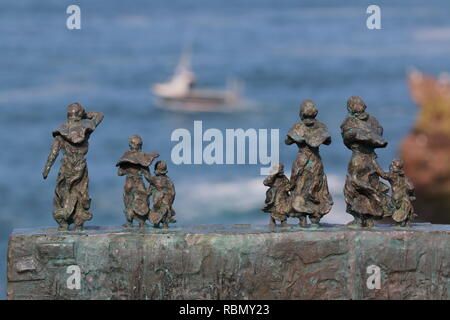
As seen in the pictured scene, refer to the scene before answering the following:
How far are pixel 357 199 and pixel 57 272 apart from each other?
9.49 feet

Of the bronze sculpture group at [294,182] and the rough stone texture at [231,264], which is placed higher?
the bronze sculpture group at [294,182]

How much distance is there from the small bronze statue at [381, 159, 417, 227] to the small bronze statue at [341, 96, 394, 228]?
7 centimetres

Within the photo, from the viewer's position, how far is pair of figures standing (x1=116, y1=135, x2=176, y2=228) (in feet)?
58.3

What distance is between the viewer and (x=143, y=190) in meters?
17.8

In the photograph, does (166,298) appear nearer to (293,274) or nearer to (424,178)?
(293,274)

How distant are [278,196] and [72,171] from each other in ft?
6.38

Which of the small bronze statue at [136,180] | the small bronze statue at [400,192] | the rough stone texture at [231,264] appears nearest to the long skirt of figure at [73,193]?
the rough stone texture at [231,264]

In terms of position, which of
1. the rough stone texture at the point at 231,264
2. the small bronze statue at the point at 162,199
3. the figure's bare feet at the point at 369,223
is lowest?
the rough stone texture at the point at 231,264

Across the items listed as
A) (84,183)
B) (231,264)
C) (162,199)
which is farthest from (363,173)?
(84,183)

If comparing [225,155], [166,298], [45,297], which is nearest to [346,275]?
[166,298]

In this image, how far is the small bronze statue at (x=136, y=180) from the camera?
17.8 m

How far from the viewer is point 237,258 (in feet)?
57.2

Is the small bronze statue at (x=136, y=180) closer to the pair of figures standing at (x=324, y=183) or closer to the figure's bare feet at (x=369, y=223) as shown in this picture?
the pair of figures standing at (x=324, y=183)

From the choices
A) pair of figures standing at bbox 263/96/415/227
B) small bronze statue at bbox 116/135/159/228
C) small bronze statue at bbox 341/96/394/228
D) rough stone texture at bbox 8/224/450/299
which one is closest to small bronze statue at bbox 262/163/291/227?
pair of figures standing at bbox 263/96/415/227
